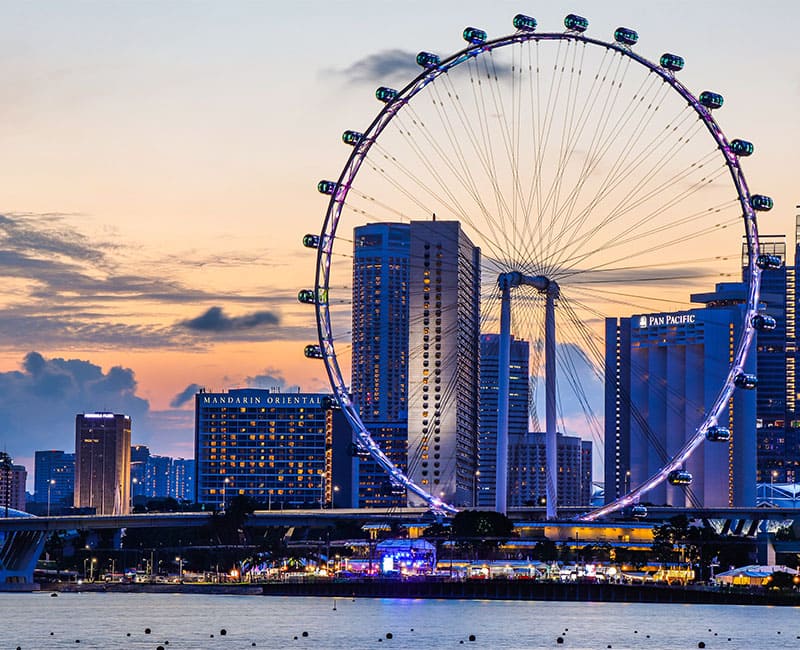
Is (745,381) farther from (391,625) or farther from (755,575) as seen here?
(755,575)

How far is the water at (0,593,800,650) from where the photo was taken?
117438 millimetres

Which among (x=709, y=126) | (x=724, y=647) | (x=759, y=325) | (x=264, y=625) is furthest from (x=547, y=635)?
(x=709, y=126)

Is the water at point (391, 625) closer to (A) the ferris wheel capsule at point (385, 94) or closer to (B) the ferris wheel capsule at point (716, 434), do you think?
(B) the ferris wheel capsule at point (716, 434)

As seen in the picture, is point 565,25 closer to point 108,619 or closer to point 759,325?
point 759,325

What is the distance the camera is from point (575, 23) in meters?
133

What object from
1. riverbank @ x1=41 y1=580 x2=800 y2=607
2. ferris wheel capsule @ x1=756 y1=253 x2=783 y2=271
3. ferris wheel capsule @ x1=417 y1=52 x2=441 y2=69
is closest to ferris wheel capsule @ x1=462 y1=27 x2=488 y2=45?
ferris wheel capsule @ x1=417 y1=52 x2=441 y2=69

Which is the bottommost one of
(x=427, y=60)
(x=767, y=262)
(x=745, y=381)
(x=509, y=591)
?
(x=509, y=591)

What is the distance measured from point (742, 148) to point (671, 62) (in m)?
8.72

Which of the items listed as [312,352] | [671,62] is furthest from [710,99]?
[312,352]

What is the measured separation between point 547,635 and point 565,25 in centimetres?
4573

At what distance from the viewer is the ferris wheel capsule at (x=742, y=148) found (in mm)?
135500

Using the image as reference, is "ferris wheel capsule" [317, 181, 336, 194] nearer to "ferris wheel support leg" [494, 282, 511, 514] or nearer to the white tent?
"ferris wheel support leg" [494, 282, 511, 514]

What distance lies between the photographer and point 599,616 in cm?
14750

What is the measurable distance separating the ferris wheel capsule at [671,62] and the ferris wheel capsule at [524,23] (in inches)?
401
